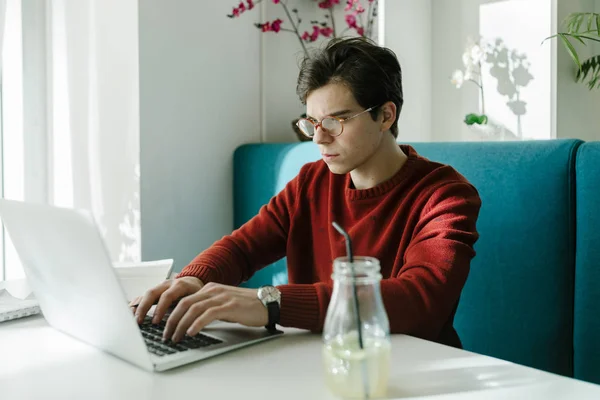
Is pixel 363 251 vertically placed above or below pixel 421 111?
below

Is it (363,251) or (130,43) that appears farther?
(130,43)

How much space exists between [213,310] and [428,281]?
0.37 m

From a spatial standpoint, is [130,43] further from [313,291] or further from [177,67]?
[313,291]

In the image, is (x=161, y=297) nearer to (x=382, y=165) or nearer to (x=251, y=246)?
(x=251, y=246)

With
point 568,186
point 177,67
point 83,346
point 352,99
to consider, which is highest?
point 177,67

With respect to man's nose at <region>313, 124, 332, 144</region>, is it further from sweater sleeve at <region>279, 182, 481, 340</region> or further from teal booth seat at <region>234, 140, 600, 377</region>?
teal booth seat at <region>234, 140, 600, 377</region>

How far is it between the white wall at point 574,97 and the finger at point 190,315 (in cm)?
246

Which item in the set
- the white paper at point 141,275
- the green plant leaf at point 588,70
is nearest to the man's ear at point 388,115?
the white paper at point 141,275

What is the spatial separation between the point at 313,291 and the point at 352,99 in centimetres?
53

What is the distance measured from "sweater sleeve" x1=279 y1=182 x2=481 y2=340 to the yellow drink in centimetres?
29

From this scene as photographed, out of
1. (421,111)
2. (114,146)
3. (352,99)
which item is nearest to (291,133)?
(114,146)

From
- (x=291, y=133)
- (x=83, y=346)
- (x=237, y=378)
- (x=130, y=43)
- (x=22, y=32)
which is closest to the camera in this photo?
(x=237, y=378)

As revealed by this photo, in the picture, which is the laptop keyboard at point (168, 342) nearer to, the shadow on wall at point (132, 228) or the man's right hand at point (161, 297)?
the man's right hand at point (161, 297)

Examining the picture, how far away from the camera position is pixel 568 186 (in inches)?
59.9
